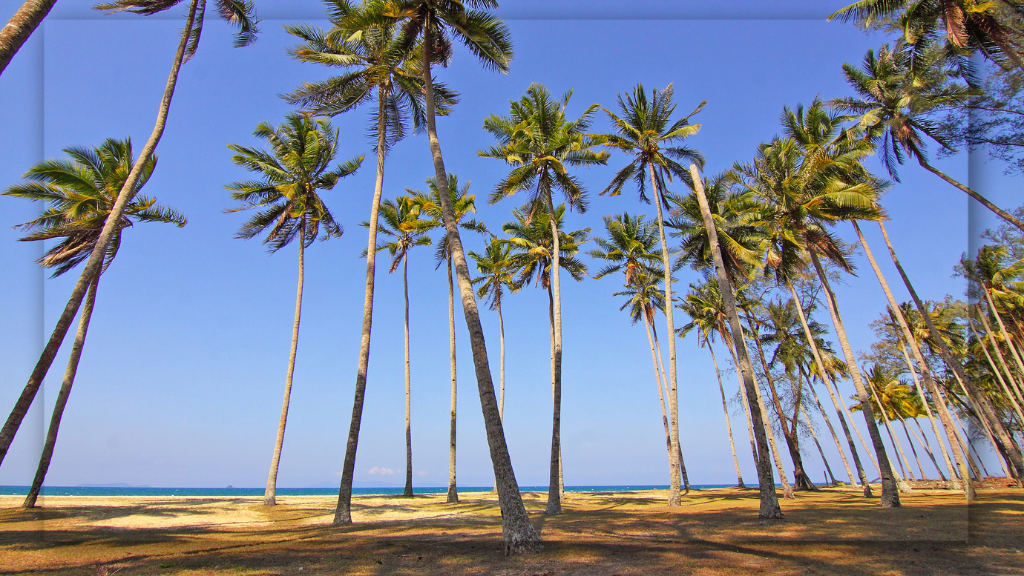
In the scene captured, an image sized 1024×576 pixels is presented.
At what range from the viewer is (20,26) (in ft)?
22.7

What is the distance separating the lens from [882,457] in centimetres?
1584

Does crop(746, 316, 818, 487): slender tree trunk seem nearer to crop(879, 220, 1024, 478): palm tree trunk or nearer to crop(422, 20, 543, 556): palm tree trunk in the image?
crop(879, 220, 1024, 478): palm tree trunk

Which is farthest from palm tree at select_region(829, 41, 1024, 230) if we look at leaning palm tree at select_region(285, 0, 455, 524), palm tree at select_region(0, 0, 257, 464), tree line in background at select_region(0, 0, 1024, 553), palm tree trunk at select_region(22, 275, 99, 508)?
palm tree trunk at select_region(22, 275, 99, 508)

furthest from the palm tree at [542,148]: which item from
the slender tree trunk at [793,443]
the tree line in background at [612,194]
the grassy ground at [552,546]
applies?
the slender tree trunk at [793,443]

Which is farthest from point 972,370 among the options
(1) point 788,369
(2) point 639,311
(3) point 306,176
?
(3) point 306,176

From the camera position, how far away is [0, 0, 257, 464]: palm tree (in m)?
8.88

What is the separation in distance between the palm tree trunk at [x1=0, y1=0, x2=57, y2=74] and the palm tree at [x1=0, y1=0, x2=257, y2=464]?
477 centimetres

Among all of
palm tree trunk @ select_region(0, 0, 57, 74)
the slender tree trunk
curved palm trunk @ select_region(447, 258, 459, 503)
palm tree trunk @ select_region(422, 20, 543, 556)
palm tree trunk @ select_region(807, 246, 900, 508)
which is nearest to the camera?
palm tree trunk @ select_region(0, 0, 57, 74)

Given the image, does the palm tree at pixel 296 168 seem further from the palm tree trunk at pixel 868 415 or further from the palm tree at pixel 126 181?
the palm tree trunk at pixel 868 415

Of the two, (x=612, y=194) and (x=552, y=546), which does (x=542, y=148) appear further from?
(x=552, y=546)

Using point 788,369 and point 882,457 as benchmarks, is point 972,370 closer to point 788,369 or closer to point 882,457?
point 788,369

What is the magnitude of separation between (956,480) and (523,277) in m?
33.7

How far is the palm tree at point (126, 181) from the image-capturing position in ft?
29.1

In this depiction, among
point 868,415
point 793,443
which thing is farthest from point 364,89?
point 793,443
